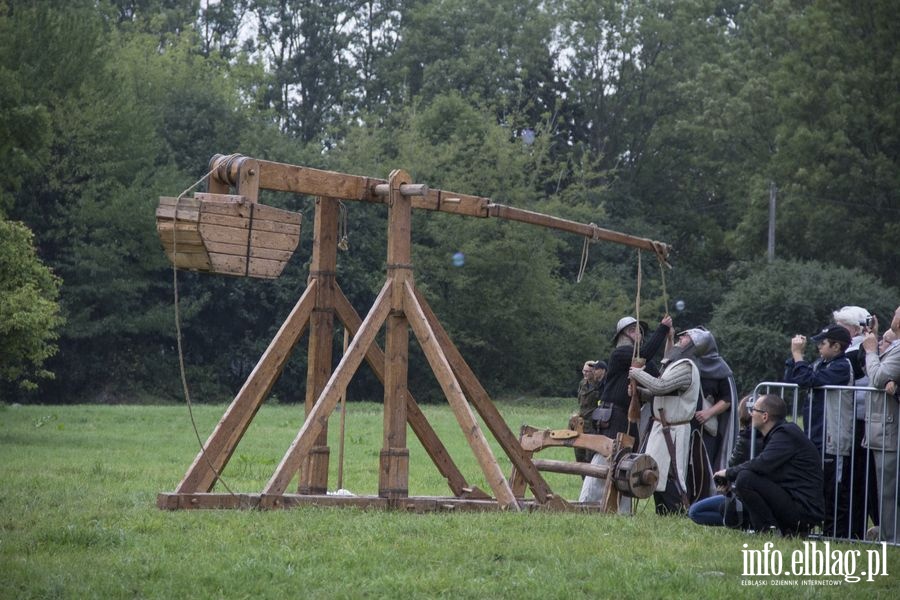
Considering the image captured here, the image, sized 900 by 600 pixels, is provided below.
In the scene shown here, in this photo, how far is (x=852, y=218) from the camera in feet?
149

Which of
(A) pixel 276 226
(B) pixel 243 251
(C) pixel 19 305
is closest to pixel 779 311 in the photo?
(C) pixel 19 305

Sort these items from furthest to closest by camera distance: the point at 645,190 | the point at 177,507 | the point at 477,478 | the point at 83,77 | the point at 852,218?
the point at 645,190
the point at 852,218
the point at 83,77
the point at 477,478
the point at 177,507

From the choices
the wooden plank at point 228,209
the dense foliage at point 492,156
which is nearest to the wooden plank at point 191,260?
the wooden plank at point 228,209

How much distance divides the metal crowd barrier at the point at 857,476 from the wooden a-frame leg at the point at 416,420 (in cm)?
276

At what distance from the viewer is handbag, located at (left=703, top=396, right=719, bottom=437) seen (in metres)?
12.8

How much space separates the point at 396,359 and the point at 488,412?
43.2 inches

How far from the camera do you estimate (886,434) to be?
10.6 m

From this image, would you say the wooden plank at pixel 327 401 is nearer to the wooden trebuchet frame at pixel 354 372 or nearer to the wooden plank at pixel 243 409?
the wooden trebuchet frame at pixel 354 372

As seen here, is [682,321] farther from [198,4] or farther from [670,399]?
[670,399]

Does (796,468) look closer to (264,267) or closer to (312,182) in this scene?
(264,267)

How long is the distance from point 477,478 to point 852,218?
32.0 meters

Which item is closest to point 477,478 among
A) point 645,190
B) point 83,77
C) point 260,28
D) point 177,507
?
point 177,507

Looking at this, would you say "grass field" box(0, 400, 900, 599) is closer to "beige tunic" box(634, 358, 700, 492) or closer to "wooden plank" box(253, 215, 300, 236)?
"beige tunic" box(634, 358, 700, 492)

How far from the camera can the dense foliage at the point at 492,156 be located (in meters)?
42.1
